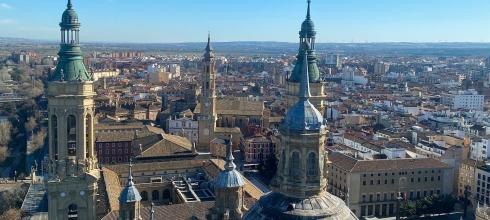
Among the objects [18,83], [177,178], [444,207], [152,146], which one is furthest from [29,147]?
[18,83]

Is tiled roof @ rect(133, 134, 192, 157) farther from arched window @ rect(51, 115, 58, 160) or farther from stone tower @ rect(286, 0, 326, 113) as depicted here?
arched window @ rect(51, 115, 58, 160)

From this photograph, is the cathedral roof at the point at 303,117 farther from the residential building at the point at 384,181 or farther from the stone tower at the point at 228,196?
the residential building at the point at 384,181

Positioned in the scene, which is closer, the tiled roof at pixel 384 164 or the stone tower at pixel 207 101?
the tiled roof at pixel 384 164

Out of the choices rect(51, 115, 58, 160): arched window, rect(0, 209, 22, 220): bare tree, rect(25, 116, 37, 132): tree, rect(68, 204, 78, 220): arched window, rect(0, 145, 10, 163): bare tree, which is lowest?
rect(0, 145, 10, 163): bare tree

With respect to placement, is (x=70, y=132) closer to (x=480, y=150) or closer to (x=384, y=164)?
(x=384, y=164)

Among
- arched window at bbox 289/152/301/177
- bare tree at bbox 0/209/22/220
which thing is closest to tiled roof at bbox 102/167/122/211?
bare tree at bbox 0/209/22/220

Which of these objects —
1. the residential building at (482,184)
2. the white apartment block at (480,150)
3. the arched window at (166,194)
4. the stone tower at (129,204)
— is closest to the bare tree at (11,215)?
the arched window at (166,194)

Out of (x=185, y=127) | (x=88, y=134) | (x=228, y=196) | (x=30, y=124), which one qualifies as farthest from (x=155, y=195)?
(x=30, y=124)

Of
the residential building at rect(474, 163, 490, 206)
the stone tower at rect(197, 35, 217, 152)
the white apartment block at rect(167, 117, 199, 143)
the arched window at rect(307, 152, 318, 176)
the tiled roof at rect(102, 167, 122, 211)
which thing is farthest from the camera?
the white apartment block at rect(167, 117, 199, 143)
